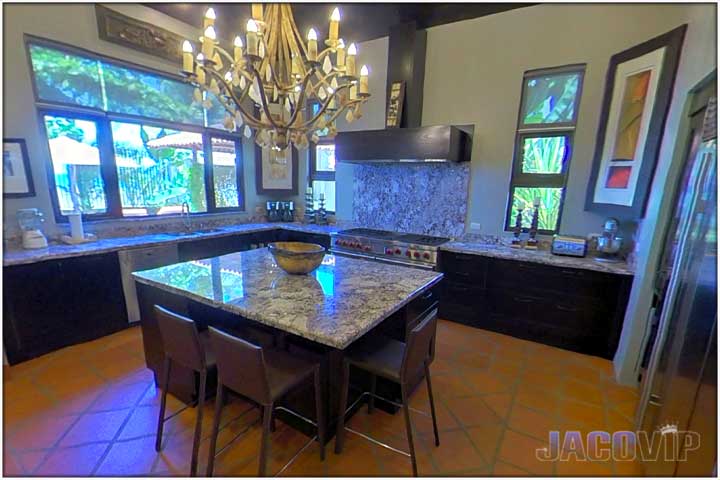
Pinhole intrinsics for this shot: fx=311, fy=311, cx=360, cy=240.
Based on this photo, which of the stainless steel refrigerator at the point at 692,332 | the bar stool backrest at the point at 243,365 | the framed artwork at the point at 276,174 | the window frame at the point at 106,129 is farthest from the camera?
the framed artwork at the point at 276,174

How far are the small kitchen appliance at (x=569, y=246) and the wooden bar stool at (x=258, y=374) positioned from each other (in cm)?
269

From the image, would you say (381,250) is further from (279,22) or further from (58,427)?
(58,427)

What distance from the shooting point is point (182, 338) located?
154cm

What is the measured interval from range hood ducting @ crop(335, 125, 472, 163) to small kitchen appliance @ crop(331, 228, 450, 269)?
907 millimetres

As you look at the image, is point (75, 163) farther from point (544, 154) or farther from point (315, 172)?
point (544, 154)

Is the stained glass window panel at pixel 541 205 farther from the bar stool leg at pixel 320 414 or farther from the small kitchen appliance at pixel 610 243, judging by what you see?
the bar stool leg at pixel 320 414

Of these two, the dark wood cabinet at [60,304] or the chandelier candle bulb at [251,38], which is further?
the dark wood cabinet at [60,304]

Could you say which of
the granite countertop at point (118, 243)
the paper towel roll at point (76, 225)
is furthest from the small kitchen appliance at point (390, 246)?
the paper towel roll at point (76, 225)

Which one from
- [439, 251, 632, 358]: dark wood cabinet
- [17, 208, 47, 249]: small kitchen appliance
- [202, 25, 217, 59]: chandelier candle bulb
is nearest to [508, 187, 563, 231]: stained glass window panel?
[439, 251, 632, 358]: dark wood cabinet

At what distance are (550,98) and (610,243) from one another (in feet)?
5.17

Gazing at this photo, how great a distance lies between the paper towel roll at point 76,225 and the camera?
3002mm

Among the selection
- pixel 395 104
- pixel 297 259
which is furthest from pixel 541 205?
pixel 297 259

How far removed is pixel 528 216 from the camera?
11.4 ft

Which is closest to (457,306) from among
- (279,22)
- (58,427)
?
(279,22)
